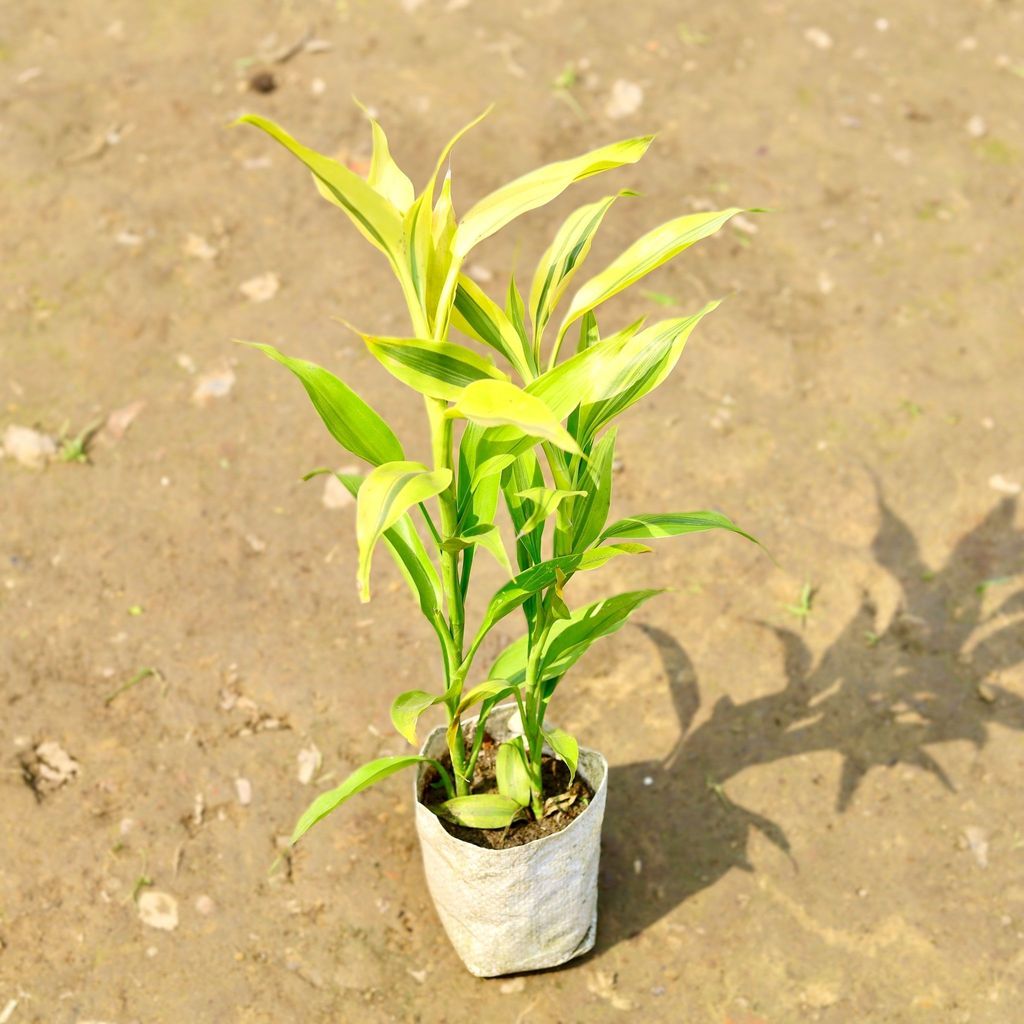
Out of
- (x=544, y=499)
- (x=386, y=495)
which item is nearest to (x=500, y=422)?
(x=386, y=495)

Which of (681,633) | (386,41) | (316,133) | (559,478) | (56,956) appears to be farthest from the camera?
(386,41)

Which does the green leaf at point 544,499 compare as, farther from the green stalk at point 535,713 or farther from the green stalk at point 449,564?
the green stalk at point 535,713

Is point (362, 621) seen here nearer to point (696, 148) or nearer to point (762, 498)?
point (762, 498)

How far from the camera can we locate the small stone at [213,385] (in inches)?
115

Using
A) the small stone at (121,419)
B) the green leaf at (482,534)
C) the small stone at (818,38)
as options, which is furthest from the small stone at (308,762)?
the small stone at (818,38)

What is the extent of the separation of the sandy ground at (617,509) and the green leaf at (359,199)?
48.1 inches

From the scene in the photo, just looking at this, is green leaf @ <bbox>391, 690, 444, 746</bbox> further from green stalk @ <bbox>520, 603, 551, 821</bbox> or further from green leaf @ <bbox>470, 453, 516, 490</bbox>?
green leaf @ <bbox>470, 453, 516, 490</bbox>

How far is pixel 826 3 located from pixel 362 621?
2817 millimetres

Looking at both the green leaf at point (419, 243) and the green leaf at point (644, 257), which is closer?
the green leaf at point (419, 243)

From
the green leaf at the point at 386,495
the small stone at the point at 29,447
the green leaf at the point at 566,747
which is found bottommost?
the small stone at the point at 29,447

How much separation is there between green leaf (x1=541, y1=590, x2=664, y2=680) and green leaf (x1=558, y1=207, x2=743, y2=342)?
0.43 meters

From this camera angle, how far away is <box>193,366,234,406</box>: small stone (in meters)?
2.92

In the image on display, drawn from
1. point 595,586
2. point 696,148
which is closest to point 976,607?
point 595,586

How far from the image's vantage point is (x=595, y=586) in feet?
8.57
